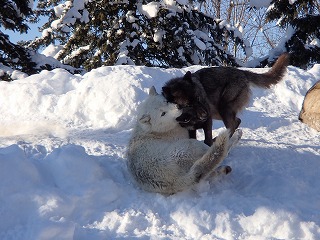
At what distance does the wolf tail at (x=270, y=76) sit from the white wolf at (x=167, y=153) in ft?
6.60

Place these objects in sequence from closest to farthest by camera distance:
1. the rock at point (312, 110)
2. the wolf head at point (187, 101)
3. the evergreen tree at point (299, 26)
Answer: the wolf head at point (187, 101) < the rock at point (312, 110) < the evergreen tree at point (299, 26)

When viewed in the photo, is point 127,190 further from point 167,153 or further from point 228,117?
point 228,117

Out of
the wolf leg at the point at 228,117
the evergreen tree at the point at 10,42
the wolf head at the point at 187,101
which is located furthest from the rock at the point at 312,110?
the evergreen tree at the point at 10,42

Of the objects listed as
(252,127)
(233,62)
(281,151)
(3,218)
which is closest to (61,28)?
(233,62)

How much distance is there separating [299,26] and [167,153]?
12113 mm

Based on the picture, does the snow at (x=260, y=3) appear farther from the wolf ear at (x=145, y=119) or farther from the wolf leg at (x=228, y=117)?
the wolf ear at (x=145, y=119)

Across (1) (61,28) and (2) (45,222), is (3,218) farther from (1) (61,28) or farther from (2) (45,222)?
(1) (61,28)

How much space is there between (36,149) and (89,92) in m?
2.63

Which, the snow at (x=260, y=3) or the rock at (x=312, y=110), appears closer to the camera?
the rock at (x=312, y=110)

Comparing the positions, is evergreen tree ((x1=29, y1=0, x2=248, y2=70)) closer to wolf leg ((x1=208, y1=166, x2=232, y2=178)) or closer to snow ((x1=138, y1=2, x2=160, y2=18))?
snow ((x1=138, y1=2, x2=160, y2=18))

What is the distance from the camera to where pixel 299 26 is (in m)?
15.0

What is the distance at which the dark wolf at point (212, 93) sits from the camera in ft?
18.8

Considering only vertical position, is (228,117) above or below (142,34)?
above

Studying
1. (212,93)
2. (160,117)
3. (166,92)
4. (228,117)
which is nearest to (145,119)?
(160,117)
